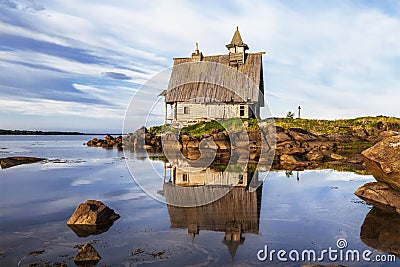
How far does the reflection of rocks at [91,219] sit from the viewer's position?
1070 cm

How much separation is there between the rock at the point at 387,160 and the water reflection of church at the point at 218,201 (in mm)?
4946

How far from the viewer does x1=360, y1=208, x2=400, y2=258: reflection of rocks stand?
30.5 feet

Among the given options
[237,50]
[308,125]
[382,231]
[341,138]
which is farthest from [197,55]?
[382,231]

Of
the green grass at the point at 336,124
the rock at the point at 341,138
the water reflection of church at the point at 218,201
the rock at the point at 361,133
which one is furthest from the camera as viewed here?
the green grass at the point at 336,124

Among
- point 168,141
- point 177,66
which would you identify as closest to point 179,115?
point 168,141

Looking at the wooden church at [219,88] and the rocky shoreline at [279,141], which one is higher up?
the wooden church at [219,88]

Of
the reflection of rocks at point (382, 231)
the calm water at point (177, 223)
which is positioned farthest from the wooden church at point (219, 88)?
the reflection of rocks at point (382, 231)

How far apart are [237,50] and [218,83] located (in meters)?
6.57

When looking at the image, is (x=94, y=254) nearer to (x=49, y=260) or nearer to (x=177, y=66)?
(x=49, y=260)

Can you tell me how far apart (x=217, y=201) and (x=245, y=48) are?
135ft

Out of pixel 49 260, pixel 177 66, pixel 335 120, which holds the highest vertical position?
pixel 177 66

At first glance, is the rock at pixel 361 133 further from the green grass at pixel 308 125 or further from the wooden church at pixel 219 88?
the wooden church at pixel 219 88

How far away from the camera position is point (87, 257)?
8156mm

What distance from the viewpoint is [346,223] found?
461 inches
